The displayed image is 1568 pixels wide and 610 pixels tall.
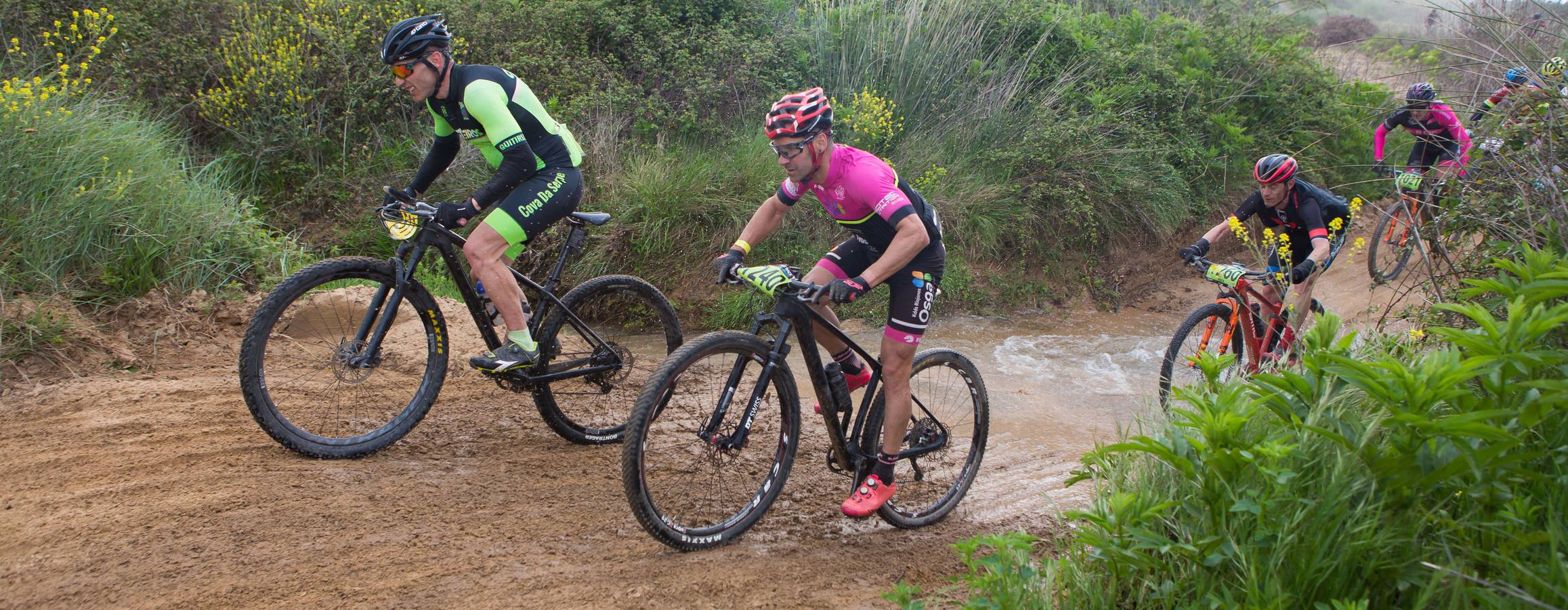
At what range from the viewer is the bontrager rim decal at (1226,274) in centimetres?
621

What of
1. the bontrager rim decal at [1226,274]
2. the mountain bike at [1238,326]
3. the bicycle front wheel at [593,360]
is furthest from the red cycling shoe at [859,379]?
the bontrager rim decal at [1226,274]

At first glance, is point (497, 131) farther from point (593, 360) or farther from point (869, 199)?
point (869, 199)

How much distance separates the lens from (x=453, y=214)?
4.76 m

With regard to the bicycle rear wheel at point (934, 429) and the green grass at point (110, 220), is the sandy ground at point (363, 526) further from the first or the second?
the green grass at point (110, 220)

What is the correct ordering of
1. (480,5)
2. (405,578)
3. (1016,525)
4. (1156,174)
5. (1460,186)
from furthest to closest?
(1156,174)
(480,5)
(1016,525)
(1460,186)
(405,578)

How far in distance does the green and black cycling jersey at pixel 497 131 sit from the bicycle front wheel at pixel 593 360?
0.73 metres

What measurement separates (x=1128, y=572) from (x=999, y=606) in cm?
47

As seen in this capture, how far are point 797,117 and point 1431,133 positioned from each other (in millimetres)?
2633

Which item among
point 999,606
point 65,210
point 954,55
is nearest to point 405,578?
point 999,606

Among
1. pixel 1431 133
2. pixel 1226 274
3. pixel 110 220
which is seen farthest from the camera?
pixel 110 220

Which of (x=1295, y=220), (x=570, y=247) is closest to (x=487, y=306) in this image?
(x=570, y=247)

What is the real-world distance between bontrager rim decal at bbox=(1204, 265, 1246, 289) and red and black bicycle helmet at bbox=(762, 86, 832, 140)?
3481 mm

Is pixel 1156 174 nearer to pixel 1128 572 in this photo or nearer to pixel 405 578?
pixel 1128 572

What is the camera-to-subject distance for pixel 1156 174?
11352mm
